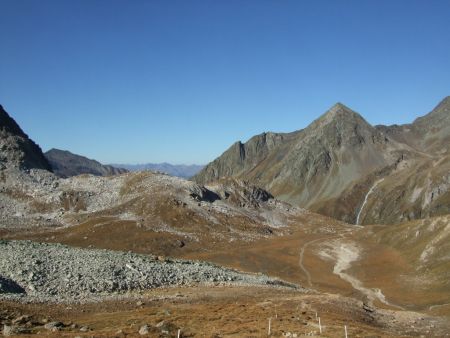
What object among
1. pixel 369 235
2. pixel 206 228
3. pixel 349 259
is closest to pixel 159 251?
pixel 206 228

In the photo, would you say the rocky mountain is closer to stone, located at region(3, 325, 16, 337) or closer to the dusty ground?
the dusty ground

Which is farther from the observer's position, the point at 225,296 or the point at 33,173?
the point at 33,173

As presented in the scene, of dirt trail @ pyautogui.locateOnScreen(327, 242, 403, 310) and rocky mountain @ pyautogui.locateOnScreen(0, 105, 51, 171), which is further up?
rocky mountain @ pyautogui.locateOnScreen(0, 105, 51, 171)

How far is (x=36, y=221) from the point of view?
128875 millimetres

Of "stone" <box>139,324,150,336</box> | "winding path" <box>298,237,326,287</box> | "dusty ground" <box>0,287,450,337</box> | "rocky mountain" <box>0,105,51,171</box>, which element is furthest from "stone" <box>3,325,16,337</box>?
"rocky mountain" <box>0,105,51,171</box>

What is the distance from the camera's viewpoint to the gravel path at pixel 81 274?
48.5 m

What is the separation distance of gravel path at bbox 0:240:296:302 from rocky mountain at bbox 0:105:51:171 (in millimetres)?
98571

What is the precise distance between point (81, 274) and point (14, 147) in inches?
4607

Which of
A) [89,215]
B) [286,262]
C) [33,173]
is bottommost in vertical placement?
[286,262]

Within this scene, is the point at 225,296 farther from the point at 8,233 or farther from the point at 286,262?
the point at 8,233

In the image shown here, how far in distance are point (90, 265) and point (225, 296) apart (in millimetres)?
16351

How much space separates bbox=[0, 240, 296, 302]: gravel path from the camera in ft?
159

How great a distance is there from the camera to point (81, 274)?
53531mm

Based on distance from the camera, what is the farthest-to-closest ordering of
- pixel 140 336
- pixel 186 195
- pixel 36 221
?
pixel 186 195 < pixel 36 221 < pixel 140 336
